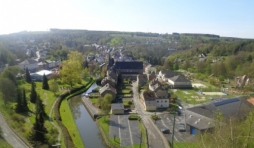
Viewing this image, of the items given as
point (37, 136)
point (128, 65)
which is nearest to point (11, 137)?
point (37, 136)

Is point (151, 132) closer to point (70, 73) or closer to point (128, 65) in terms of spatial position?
point (70, 73)

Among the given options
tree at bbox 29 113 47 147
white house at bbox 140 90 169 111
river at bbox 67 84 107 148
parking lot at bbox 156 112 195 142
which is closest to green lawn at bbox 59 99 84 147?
river at bbox 67 84 107 148

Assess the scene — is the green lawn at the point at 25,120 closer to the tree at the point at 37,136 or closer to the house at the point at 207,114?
the tree at the point at 37,136

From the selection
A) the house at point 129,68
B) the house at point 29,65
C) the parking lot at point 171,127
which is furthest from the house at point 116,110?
the house at point 29,65

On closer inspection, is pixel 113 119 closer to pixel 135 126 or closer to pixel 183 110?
pixel 135 126

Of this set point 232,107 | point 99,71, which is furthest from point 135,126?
point 99,71

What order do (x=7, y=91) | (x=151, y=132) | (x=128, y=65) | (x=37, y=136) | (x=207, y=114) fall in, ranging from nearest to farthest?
(x=37, y=136), (x=151, y=132), (x=207, y=114), (x=7, y=91), (x=128, y=65)
